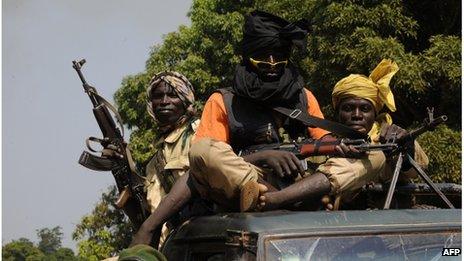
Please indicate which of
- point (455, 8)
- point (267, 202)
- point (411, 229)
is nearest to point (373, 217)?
point (411, 229)

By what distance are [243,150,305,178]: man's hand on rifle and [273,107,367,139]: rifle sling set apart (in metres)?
0.34

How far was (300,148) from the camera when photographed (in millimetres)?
5449

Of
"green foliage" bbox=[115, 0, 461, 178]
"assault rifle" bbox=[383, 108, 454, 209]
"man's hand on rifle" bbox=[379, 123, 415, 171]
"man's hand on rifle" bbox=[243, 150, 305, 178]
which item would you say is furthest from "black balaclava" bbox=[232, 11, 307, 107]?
"green foliage" bbox=[115, 0, 461, 178]

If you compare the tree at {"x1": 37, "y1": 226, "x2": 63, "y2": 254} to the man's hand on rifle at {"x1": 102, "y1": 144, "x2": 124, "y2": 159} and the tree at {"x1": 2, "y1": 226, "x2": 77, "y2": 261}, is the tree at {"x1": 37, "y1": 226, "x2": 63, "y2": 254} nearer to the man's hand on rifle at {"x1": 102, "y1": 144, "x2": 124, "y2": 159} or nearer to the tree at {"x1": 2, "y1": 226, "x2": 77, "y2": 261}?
the tree at {"x1": 2, "y1": 226, "x2": 77, "y2": 261}

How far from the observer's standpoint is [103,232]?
2414 cm

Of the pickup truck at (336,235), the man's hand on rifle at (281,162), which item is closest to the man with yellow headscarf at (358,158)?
the man's hand on rifle at (281,162)

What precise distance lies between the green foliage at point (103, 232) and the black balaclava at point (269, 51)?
1647cm

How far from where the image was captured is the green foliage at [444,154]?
48.2 feet

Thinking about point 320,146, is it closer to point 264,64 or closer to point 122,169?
point 264,64

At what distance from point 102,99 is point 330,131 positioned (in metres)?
1.83

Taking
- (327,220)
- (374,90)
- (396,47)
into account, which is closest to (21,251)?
(396,47)

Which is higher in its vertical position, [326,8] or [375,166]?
[326,8]

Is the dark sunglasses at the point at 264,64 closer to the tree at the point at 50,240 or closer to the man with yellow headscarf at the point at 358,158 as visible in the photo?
the man with yellow headscarf at the point at 358,158

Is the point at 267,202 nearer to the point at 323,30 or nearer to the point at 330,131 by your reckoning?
the point at 330,131
